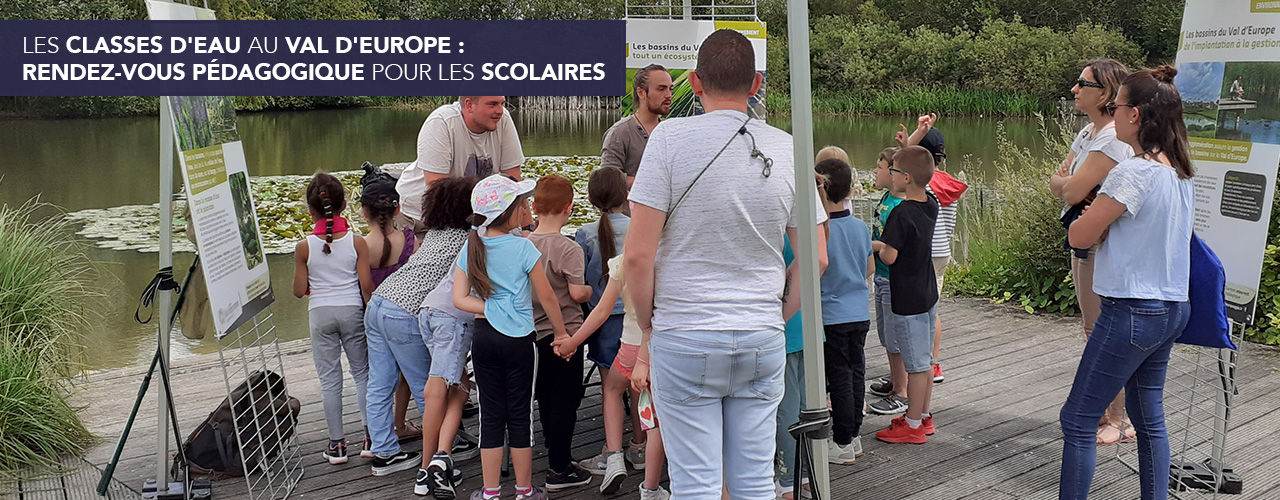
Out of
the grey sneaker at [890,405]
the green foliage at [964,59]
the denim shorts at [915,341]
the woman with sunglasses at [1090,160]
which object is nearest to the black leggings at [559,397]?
the denim shorts at [915,341]

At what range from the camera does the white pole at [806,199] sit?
2.27m

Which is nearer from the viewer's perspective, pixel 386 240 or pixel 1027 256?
pixel 386 240

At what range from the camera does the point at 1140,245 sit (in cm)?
283

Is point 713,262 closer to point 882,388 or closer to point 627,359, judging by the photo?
point 627,359

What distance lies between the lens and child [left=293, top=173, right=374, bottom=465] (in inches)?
143

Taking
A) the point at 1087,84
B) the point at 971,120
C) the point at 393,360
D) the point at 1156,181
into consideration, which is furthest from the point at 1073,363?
the point at 971,120

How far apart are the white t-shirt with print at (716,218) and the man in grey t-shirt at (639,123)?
84.9 inches

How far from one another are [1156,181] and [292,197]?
1078cm

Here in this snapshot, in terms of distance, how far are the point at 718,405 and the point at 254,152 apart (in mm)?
19528

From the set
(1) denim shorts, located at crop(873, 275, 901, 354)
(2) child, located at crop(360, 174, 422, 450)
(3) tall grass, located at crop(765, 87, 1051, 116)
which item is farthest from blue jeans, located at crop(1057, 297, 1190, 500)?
(3) tall grass, located at crop(765, 87, 1051, 116)

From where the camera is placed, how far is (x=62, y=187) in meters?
14.8

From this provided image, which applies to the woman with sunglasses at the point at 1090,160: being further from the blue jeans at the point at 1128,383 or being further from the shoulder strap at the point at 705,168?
the shoulder strap at the point at 705,168

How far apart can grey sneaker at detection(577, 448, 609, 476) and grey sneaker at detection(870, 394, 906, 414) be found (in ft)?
4.42

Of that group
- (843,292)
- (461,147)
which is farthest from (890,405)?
(461,147)
